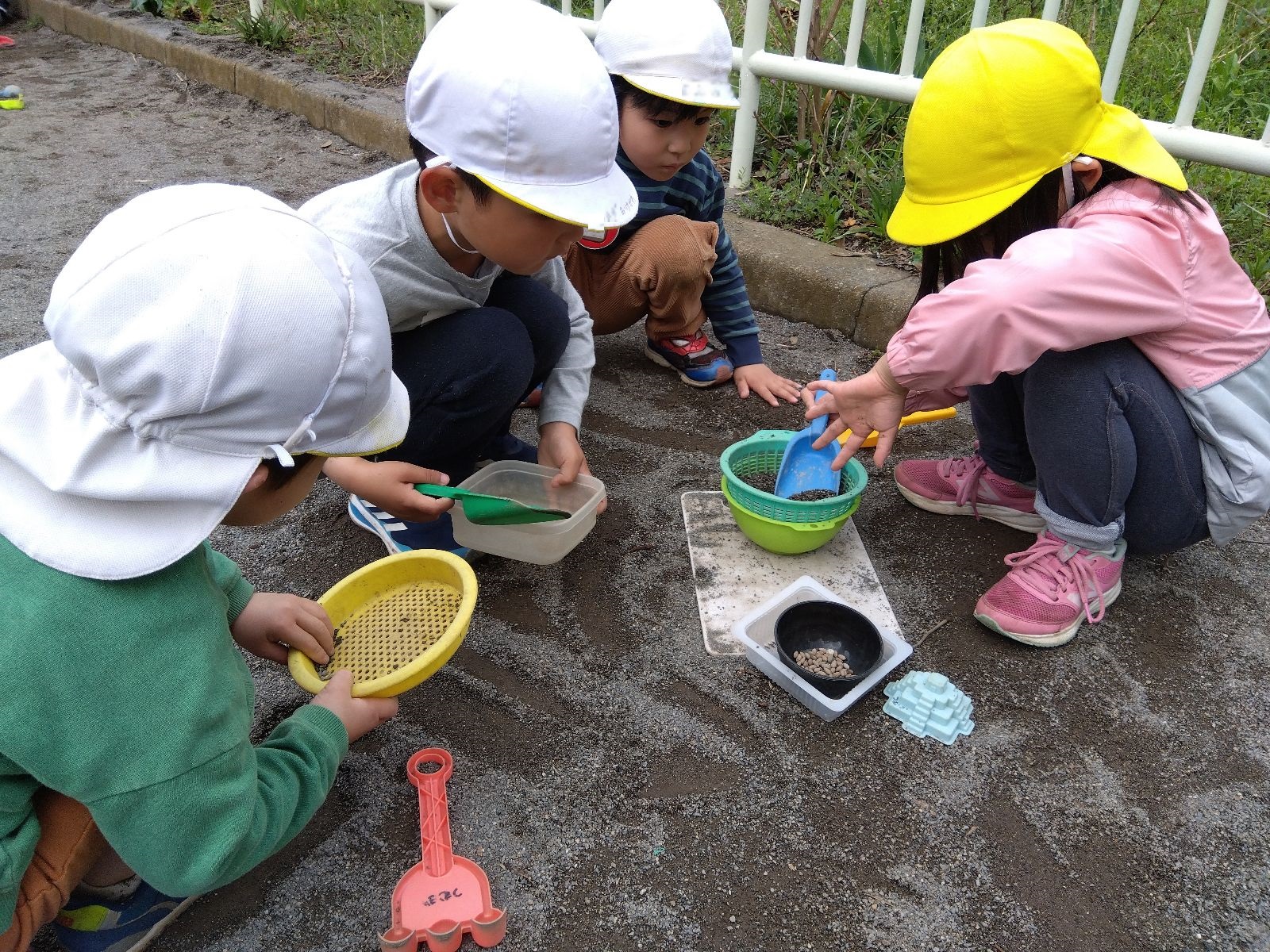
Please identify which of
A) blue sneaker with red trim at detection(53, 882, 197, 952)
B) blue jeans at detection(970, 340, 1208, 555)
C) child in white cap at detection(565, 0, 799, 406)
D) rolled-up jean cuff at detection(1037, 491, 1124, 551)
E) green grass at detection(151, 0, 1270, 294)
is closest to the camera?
blue sneaker with red trim at detection(53, 882, 197, 952)

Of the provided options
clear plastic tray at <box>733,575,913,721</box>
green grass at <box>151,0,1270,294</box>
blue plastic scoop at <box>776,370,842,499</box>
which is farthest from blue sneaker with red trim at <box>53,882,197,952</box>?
green grass at <box>151,0,1270,294</box>

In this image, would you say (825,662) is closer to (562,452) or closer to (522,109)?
(562,452)

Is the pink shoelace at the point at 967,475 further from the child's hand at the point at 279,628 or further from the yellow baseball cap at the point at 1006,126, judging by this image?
the child's hand at the point at 279,628

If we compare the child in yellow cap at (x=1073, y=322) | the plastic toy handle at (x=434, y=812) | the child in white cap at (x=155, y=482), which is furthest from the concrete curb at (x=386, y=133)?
the child in white cap at (x=155, y=482)

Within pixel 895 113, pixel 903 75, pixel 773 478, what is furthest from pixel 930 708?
pixel 895 113

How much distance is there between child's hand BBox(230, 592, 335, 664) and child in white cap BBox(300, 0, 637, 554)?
0.25m

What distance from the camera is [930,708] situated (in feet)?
4.48

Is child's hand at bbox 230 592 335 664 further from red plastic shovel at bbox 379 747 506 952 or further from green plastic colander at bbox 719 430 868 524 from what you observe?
green plastic colander at bbox 719 430 868 524

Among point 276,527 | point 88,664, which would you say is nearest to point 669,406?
point 276,527

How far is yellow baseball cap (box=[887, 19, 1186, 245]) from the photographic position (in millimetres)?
1267

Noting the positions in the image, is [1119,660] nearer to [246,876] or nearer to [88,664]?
[246,876]

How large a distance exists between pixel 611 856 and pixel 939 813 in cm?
45

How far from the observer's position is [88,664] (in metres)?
0.84

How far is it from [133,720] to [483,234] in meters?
0.83
